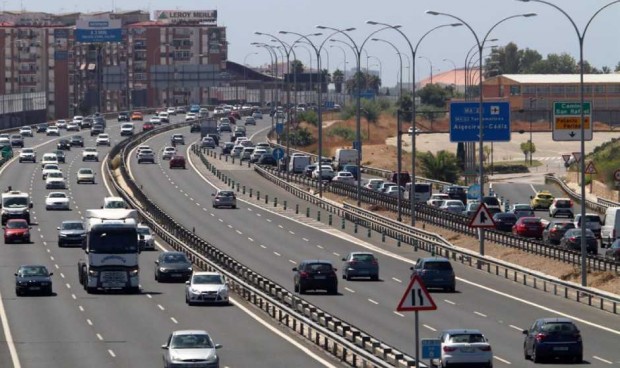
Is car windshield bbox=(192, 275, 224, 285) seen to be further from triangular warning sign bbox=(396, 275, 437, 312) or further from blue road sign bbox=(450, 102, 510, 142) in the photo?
blue road sign bbox=(450, 102, 510, 142)

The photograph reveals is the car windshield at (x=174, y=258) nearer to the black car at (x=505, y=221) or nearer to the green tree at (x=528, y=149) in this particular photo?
the black car at (x=505, y=221)

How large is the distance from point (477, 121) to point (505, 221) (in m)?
5.79

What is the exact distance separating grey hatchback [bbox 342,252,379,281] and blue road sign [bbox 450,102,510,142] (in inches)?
757

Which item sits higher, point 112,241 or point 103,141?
point 103,141

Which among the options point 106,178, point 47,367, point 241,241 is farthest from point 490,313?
point 106,178

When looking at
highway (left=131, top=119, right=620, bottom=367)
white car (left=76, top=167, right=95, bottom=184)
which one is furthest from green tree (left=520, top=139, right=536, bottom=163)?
white car (left=76, top=167, right=95, bottom=184)

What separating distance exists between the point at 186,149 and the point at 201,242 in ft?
288

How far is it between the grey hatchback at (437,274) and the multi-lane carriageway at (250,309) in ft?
2.19

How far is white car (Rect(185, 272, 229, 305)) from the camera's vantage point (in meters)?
55.5

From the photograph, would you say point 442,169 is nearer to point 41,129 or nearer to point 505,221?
point 505,221

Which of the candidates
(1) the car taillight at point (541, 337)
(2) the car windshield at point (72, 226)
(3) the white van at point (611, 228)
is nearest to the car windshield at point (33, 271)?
(2) the car windshield at point (72, 226)

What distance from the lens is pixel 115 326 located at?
49562 millimetres

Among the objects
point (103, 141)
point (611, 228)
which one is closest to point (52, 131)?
point (103, 141)

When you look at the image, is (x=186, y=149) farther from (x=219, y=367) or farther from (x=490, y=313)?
(x=219, y=367)
